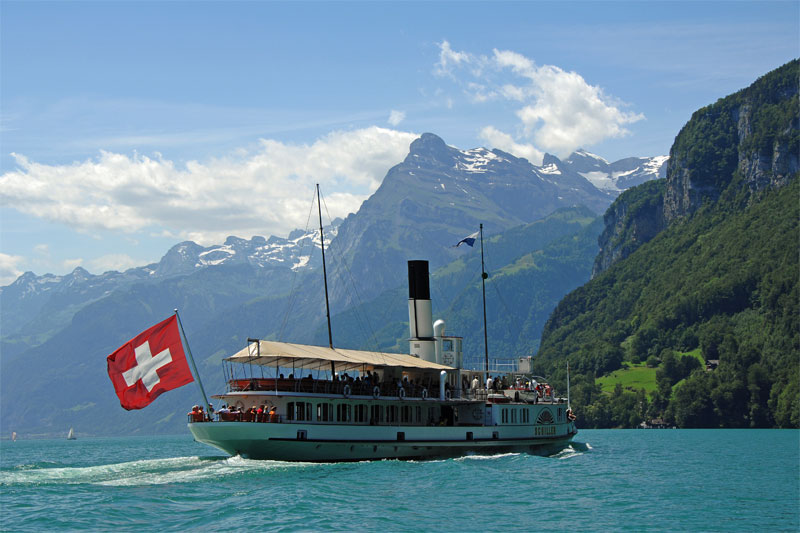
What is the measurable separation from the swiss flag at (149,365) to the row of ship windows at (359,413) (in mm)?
8165

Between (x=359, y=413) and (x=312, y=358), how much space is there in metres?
6.36

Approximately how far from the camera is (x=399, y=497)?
45469 millimetres

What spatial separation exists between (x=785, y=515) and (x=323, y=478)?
78.1 ft

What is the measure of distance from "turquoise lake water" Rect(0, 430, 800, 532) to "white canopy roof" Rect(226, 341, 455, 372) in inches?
255

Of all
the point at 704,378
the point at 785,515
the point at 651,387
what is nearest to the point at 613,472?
the point at 785,515

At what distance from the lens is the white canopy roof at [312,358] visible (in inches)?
2222

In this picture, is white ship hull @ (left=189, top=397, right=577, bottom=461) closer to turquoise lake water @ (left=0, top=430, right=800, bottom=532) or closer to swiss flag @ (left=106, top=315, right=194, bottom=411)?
turquoise lake water @ (left=0, top=430, right=800, bottom=532)

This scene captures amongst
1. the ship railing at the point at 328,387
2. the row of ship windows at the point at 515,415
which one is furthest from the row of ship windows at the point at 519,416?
the ship railing at the point at 328,387

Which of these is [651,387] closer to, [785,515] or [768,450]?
[768,450]

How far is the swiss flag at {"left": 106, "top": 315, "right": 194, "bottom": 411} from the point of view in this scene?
52000mm

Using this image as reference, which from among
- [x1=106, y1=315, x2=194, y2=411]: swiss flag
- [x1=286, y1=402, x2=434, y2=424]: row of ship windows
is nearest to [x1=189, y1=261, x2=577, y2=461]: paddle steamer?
[x1=286, y1=402, x2=434, y2=424]: row of ship windows

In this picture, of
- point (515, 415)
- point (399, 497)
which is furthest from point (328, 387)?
point (515, 415)

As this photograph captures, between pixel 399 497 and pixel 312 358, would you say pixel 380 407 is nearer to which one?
pixel 312 358

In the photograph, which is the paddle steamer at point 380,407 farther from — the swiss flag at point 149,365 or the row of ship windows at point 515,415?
the swiss flag at point 149,365
